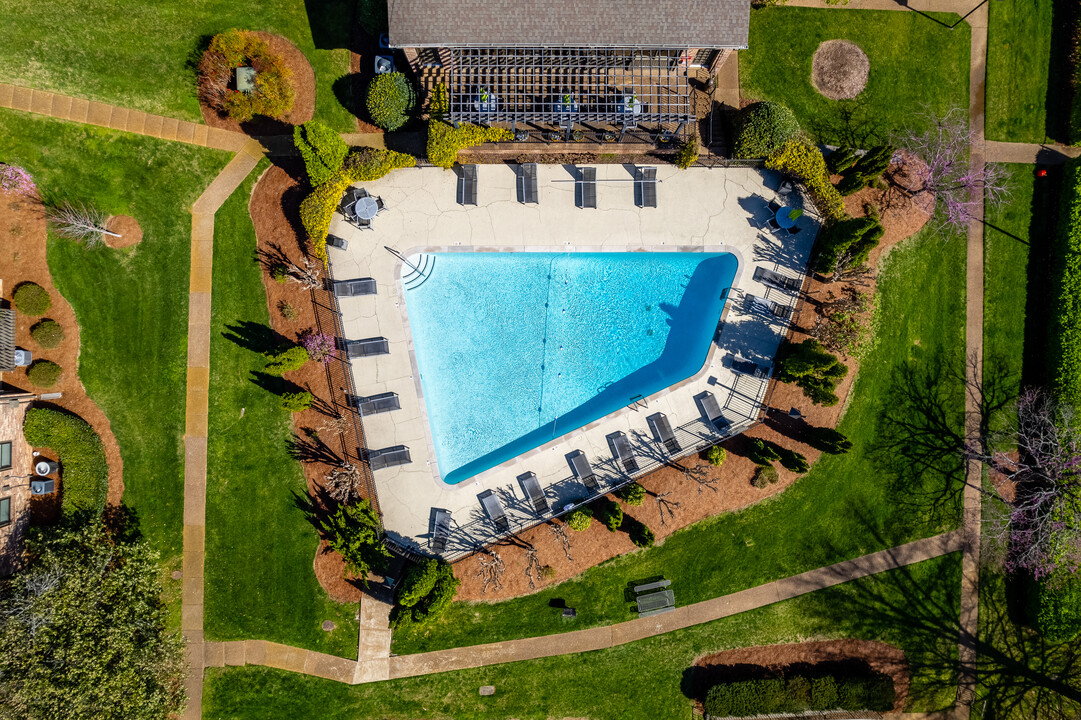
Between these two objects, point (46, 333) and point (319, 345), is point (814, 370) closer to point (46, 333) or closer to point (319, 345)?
point (319, 345)

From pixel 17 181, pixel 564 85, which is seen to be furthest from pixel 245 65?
pixel 564 85

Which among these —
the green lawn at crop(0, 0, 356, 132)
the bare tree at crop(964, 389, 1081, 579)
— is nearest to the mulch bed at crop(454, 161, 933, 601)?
the bare tree at crop(964, 389, 1081, 579)

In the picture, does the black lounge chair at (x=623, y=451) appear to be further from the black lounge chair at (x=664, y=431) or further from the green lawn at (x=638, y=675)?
the green lawn at (x=638, y=675)

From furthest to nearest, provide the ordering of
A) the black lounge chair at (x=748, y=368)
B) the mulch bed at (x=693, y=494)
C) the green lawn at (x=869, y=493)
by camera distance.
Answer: the black lounge chair at (x=748, y=368), the green lawn at (x=869, y=493), the mulch bed at (x=693, y=494)

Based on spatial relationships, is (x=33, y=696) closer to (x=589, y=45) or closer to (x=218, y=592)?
(x=218, y=592)

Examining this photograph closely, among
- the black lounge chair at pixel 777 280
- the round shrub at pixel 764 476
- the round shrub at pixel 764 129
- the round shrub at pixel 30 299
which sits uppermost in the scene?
the round shrub at pixel 764 129

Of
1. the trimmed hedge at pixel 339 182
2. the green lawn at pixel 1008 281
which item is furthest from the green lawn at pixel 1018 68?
the trimmed hedge at pixel 339 182
